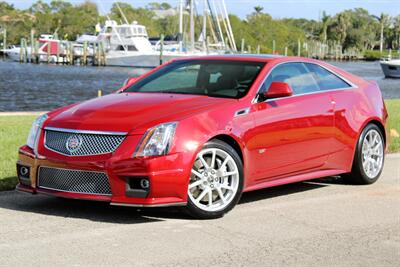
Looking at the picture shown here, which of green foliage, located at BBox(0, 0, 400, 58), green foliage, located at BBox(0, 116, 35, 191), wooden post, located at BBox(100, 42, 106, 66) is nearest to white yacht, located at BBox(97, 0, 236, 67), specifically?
wooden post, located at BBox(100, 42, 106, 66)

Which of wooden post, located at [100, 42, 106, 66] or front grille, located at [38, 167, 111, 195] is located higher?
front grille, located at [38, 167, 111, 195]

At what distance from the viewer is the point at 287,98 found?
24.6ft

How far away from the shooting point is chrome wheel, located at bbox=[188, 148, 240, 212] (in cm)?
647

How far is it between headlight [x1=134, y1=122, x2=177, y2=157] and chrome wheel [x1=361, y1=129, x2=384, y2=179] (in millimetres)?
3035

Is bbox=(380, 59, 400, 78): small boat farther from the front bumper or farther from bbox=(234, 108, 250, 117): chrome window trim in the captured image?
the front bumper

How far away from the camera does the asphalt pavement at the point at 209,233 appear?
5.25 meters

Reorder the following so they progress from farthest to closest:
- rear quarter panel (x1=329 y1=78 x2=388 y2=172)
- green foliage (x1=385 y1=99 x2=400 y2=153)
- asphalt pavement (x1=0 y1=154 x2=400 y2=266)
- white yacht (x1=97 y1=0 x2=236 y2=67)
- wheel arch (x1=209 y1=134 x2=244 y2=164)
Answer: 1. white yacht (x1=97 y1=0 x2=236 y2=67)
2. green foliage (x1=385 y1=99 x2=400 y2=153)
3. rear quarter panel (x1=329 y1=78 x2=388 y2=172)
4. wheel arch (x1=209 y1=134 x2=244 y2=164)
5. asphalt pavement (x1=0 y1=154 x2=400 y2=266)

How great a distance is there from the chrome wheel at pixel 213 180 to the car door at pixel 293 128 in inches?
14.4

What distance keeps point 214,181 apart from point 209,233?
696 millimetres

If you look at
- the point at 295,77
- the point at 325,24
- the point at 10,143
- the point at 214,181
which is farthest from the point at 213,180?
the point at 325,24

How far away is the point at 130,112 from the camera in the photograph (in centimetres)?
657

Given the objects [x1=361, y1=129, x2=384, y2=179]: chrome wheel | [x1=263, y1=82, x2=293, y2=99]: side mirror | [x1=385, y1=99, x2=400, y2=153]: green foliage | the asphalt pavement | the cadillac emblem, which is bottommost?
[x1=385, y1=99, x2=400, y2=153]: green foliage

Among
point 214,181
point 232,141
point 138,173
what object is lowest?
point 214,181

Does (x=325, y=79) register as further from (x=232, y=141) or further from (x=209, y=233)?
(x=209, y=233)
